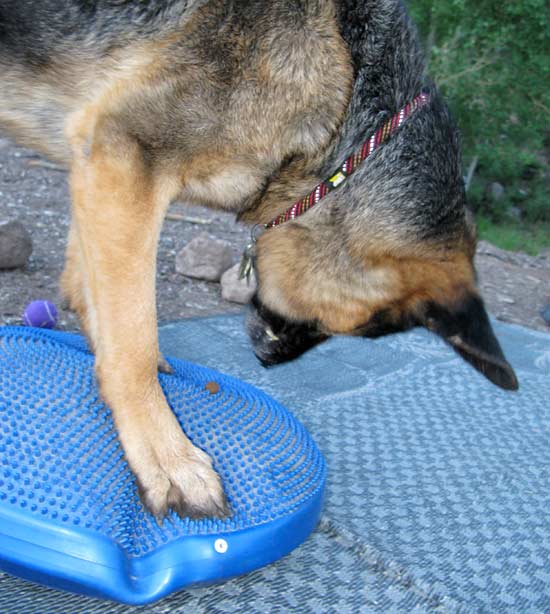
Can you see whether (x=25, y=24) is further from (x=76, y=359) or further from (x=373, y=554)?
(x=373, y=554)

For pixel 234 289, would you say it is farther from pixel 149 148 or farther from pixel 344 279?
pixel 149 148

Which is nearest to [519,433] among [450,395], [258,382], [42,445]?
[450,395]

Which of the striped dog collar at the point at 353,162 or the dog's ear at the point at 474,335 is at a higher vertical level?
the striped dog collar at the point at 353,162

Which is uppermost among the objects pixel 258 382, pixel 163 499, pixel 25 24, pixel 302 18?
pixel 302 18

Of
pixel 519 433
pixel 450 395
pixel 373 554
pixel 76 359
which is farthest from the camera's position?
pixel 450 395

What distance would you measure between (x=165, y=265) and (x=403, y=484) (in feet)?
9.08

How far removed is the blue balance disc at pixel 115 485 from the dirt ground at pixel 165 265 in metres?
1.47

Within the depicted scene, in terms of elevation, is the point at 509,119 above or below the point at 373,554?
below

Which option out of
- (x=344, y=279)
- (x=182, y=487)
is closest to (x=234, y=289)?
(x=344, y=279)

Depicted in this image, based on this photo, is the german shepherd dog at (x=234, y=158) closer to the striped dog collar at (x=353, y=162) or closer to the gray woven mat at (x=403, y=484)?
the striped dog collar at (x=353, y=162)

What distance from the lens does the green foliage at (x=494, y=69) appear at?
13594 millimetres

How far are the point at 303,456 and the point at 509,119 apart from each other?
49.2 feet

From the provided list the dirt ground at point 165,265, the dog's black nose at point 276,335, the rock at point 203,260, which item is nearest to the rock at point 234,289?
the dirt ground at point 165,265

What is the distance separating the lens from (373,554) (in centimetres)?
211
